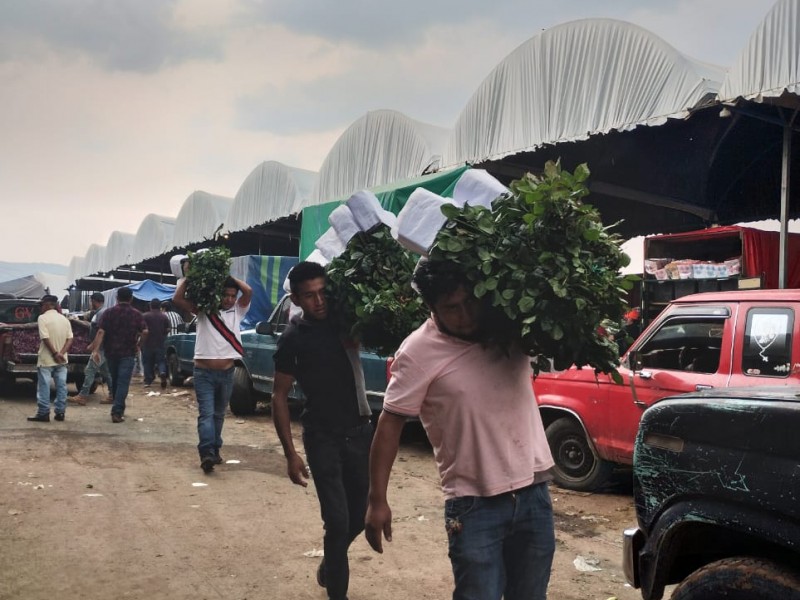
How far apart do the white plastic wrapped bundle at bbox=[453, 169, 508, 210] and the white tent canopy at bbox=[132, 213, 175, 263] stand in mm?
24143

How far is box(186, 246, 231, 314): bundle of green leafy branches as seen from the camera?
23.8 feet

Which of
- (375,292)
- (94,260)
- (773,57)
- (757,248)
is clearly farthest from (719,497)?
(94,260)

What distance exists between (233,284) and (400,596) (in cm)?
403

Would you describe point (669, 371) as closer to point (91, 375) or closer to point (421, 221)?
point (421, 221)

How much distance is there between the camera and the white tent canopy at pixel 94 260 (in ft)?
118

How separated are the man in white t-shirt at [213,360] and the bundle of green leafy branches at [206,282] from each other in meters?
0.06

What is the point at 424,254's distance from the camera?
2689mm

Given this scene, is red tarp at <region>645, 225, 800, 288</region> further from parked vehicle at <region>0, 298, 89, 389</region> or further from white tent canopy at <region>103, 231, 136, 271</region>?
white tent canopy at <region>103, 231, 136, 271</region>

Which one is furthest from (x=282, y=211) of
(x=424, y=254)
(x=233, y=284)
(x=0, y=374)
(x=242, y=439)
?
(x=424, y=254)

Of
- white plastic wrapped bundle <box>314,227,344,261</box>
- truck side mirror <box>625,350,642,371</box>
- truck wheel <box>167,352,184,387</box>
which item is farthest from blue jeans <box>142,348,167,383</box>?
white plastic wrapped bundle <box>314,227,344,261</box>

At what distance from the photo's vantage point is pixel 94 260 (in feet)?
124

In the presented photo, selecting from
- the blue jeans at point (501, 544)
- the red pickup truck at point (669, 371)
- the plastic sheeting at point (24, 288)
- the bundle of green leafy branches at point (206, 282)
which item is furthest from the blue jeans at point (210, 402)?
the plastic sheeting at point (24, 288)

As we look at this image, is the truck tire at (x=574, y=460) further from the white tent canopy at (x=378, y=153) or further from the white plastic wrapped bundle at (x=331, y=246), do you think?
the white tent canopy at (x=378, y=153)

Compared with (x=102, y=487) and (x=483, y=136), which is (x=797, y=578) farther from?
(x=483, y=136)
